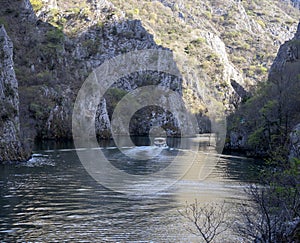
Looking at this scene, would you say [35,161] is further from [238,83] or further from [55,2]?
[238,83]

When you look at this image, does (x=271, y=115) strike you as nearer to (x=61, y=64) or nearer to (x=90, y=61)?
(x=61, y=64)

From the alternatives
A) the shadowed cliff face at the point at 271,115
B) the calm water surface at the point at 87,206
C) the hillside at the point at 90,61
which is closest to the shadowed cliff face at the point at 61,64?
the hillside at the point at 90,61

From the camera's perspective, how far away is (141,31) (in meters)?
154

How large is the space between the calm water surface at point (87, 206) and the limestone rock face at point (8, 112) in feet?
14.2

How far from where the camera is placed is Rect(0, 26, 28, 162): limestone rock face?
48.3 metres

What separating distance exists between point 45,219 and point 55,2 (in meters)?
149

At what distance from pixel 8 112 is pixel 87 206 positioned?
29.4m

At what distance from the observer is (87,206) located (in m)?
26.9

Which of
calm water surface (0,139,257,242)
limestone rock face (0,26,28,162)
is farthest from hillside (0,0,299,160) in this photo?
calm water surface (0,139,257,242)

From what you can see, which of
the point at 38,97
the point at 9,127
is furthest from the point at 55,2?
the point at 9,127

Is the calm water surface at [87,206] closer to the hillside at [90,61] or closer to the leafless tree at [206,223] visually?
the leafless tree at [206,223]

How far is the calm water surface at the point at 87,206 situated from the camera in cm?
2088

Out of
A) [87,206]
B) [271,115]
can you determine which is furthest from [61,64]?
[87,206]

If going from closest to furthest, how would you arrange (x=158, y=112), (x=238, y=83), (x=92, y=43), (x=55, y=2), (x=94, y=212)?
(x=94, y=212), (x=158, y=112), (x=92, y=43), (x=55, y=2), (x=238, y=83)
